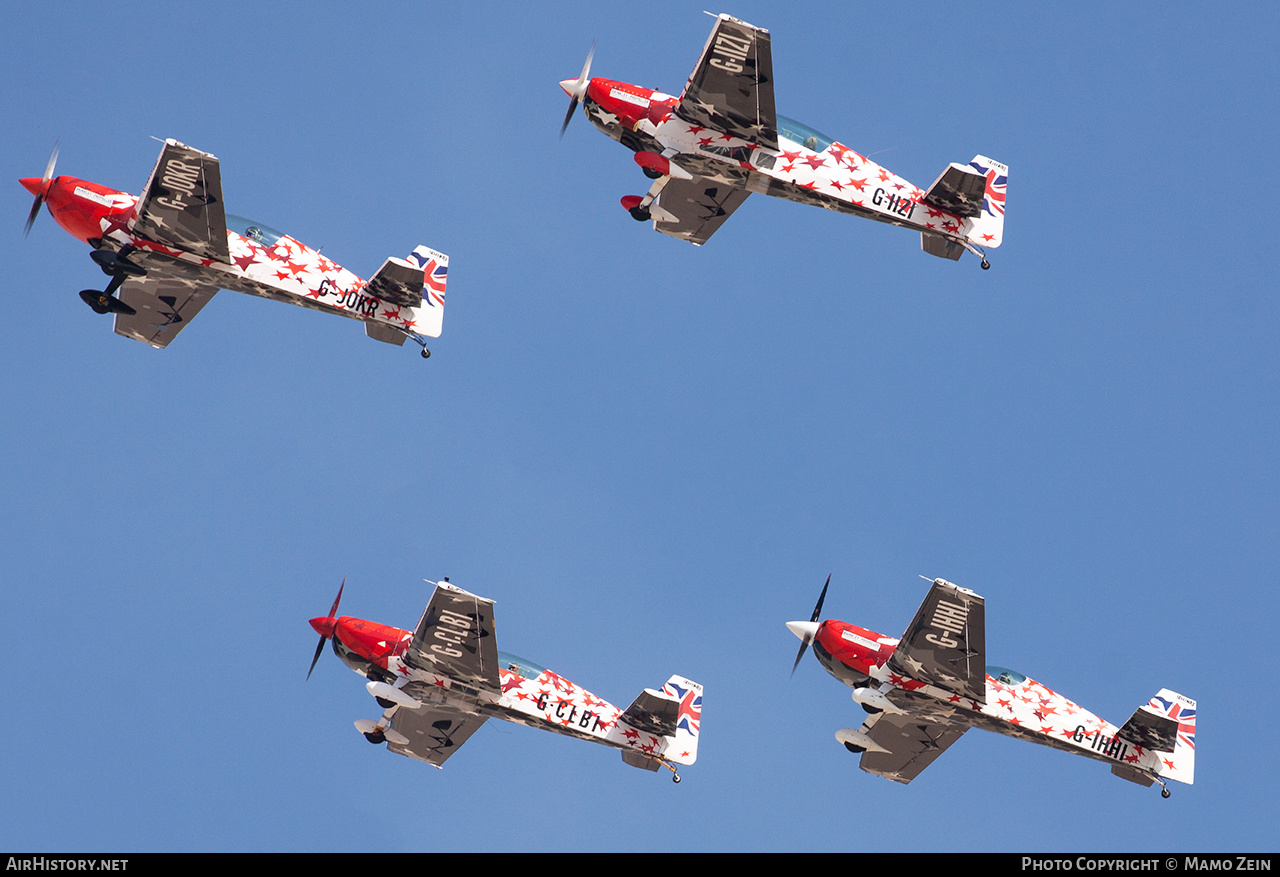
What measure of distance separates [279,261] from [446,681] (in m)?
12.5

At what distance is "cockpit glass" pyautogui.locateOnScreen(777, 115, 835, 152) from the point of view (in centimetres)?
4259

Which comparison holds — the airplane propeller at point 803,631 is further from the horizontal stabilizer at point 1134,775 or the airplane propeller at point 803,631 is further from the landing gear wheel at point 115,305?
the landing gear wheel at point 115,305

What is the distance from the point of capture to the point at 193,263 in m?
42.1

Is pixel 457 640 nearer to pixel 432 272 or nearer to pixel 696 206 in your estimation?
pixel 432 272

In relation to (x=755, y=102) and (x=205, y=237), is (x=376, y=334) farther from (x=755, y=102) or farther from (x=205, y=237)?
(x=755, y=102)

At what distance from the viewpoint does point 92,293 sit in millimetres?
42375

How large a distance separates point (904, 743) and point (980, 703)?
12.1 feet

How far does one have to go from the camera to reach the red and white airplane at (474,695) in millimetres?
39875

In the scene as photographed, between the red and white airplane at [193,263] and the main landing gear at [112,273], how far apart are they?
3 cm

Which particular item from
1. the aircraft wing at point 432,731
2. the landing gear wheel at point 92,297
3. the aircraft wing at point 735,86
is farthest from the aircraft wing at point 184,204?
the aircraft wing at point 432,731

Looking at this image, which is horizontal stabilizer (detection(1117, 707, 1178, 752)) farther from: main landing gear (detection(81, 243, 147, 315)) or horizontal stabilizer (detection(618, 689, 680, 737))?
main landing gear (detection(81, 243, 147, 315))
